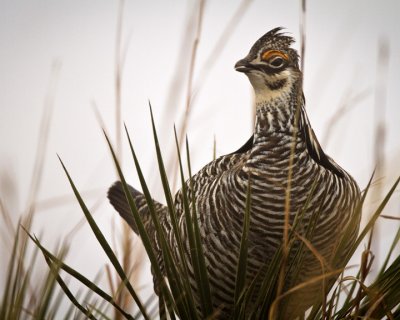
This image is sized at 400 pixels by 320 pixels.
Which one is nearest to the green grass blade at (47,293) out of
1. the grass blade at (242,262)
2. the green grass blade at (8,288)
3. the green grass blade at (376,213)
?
the green grass blade at (8,288)

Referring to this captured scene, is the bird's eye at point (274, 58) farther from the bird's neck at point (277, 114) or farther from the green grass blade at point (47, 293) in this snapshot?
the green grass blade at point (47, 293)

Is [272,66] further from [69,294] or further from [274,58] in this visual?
[69,294]

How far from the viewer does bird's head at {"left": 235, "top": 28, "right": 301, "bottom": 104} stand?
6.22 feet

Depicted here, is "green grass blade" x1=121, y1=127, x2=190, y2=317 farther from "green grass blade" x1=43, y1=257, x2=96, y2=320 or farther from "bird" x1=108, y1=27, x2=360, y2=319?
"bird" x1=108, y1=27, x2=360, y2=319

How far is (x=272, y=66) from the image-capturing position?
1.89m

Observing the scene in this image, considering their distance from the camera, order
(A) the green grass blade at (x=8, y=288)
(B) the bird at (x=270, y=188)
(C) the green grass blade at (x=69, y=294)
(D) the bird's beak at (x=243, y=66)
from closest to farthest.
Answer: (A) the green grass blade at (x=8, y=288)
(C) the green grass blade at (x=69, y=294)
(B) the bird at (x=270, y=188)
(D) the bird's beak at (x=243, y=66)

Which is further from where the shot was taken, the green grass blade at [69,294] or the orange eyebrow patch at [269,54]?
the orange eyebrow patch at [269,54]

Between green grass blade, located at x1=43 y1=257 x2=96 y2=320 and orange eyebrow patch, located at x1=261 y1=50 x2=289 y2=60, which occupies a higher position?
orange eyebrow patch, located at x1=261 y1=50 x2=289 y2=60

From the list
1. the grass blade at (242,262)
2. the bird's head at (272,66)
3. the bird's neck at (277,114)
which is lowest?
the grass blade at (242,262)

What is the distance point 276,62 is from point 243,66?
119 millimetres

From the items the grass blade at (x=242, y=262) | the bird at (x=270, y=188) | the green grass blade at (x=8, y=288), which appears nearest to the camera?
the green grass blade at (x=8, y=288)

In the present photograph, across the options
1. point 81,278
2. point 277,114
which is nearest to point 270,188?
point 277,114

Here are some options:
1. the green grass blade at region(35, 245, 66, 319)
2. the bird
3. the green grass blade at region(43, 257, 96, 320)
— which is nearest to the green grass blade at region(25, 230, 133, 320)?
the green grass blade at region(43, 257, 96, 320)

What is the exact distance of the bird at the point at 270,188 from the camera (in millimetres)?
1650
